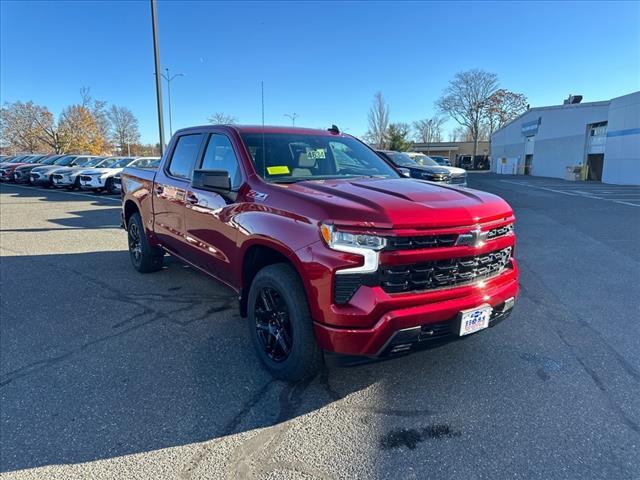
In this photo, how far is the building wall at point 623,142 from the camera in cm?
2562

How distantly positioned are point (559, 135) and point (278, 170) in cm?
3999

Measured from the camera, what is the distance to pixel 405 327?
8.37ft

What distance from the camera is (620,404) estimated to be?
2.91 metres

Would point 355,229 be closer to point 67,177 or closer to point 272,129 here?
point 272,129

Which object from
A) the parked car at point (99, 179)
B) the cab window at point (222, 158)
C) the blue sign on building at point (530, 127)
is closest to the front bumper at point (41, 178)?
the parked car at point (99, 179)

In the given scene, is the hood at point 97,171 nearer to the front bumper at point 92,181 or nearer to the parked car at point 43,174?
the front bumper at point 92,181

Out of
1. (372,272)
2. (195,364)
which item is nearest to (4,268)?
(195,364)

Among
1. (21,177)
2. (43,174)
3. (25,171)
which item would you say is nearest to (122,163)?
(43,174)

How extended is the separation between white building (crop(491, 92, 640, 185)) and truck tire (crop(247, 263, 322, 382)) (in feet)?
99.2

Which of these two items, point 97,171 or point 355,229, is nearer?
point 355,229

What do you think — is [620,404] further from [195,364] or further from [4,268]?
[4,268]

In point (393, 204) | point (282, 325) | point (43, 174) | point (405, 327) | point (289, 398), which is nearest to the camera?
point (405, 327)

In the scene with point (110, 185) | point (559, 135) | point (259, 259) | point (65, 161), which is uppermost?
point (559, 135)

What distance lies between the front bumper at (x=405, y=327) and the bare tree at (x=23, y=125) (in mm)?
59280
